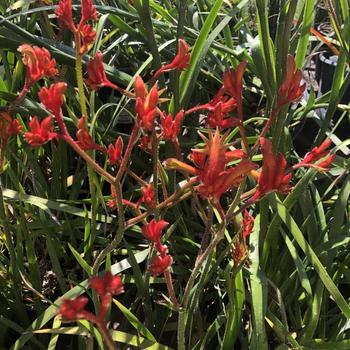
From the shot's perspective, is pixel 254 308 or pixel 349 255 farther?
pixel 349 255

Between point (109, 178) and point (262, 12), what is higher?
point (262, 12)

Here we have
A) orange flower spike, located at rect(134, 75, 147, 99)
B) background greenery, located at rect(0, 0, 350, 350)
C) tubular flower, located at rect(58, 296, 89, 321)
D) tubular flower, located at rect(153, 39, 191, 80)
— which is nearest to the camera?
tubular flower, located at rect(58, 296, 89, 321)

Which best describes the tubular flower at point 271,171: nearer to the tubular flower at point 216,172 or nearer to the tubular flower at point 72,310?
the tubular flower at point 216,172

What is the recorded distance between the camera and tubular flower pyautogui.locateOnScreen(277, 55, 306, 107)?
2.10ft

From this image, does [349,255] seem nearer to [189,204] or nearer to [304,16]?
[189,204]

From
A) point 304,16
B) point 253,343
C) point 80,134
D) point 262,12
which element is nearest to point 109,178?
point 80,134

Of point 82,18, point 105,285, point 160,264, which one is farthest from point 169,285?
point 82,18

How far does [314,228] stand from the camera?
1035 millimetres

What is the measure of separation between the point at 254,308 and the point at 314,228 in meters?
0.28

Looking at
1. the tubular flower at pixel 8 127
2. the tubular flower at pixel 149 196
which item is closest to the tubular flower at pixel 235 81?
the tubular flower at pixel 149 196

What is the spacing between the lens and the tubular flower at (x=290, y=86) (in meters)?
0.64

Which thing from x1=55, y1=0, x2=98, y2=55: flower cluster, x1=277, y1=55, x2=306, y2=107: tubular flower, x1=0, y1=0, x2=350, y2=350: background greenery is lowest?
x1=0, y1=0, x2=350, y2=350: background greenery

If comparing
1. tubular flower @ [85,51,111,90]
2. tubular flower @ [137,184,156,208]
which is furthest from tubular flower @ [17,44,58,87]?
tubular flower @ [137,184,156,208]

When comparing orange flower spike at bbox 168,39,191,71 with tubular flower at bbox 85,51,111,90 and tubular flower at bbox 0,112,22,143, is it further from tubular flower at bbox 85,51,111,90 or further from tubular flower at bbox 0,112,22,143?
tubular flower at bbox 0,112,22,143
